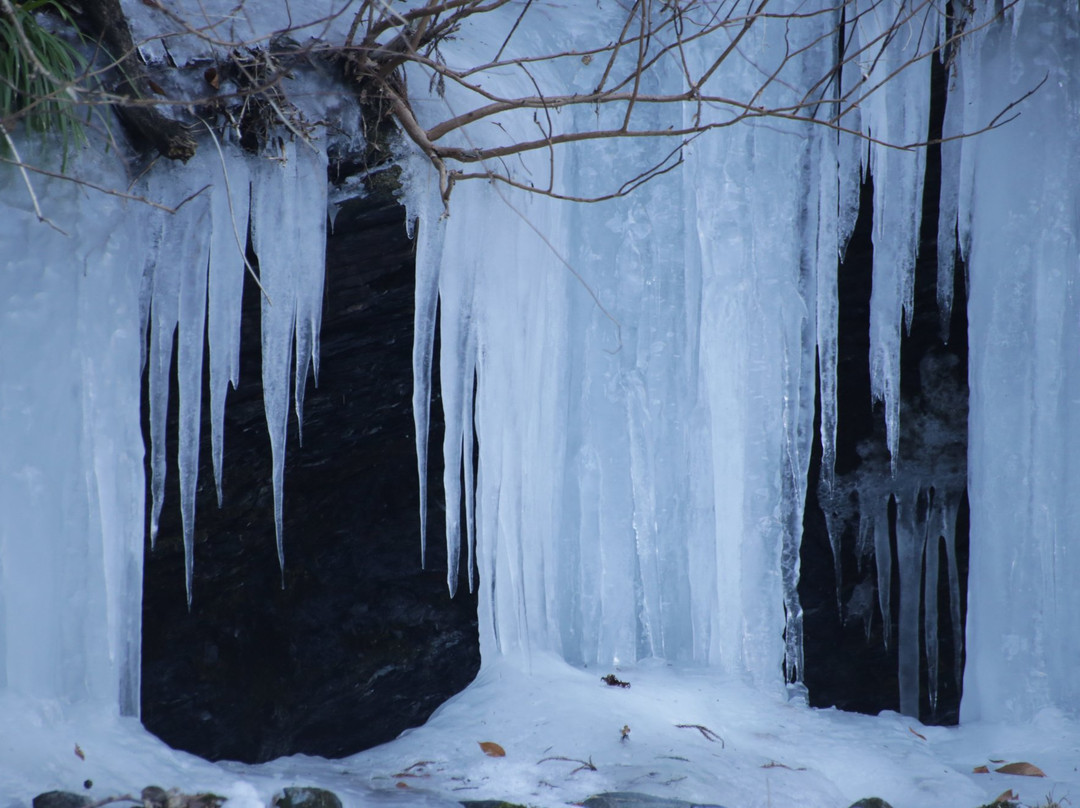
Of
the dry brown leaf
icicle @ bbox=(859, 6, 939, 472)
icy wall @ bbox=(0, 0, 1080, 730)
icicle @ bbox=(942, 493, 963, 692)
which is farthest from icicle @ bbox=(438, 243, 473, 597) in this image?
icicle @ bbox=(942, 493, 963, 692)

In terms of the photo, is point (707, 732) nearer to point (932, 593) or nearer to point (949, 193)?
point (932, 593)

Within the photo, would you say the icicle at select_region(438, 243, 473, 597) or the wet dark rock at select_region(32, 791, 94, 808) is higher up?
the icicle at select_region(438, 243, 473, 597)

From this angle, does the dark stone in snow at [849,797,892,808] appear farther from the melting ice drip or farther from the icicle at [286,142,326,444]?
the icicle at [286,142,326,444]

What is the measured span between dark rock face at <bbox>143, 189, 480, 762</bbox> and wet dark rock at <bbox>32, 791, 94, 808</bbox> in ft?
4.01

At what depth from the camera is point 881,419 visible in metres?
4.89

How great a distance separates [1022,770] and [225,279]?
333cm

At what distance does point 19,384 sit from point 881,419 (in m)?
3.76

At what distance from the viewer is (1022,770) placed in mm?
3629

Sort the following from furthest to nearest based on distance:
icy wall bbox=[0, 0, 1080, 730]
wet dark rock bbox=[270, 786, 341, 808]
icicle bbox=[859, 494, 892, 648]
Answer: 1. icicle bbox=[859, 494, 892, 648]
2. icy wall bbox=[0, 0, 1080, 730]
3. wet dark rock bbox=[270, 786, 341, 808]

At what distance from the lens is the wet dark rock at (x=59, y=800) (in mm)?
2475

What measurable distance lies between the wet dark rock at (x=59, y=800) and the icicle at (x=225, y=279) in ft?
3.92

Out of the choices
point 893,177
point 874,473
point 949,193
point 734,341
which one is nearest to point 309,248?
point 734,341

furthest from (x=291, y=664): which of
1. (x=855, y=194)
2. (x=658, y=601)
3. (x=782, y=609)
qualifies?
(x=855, y=194)

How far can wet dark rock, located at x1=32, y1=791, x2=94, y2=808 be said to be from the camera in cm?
247
